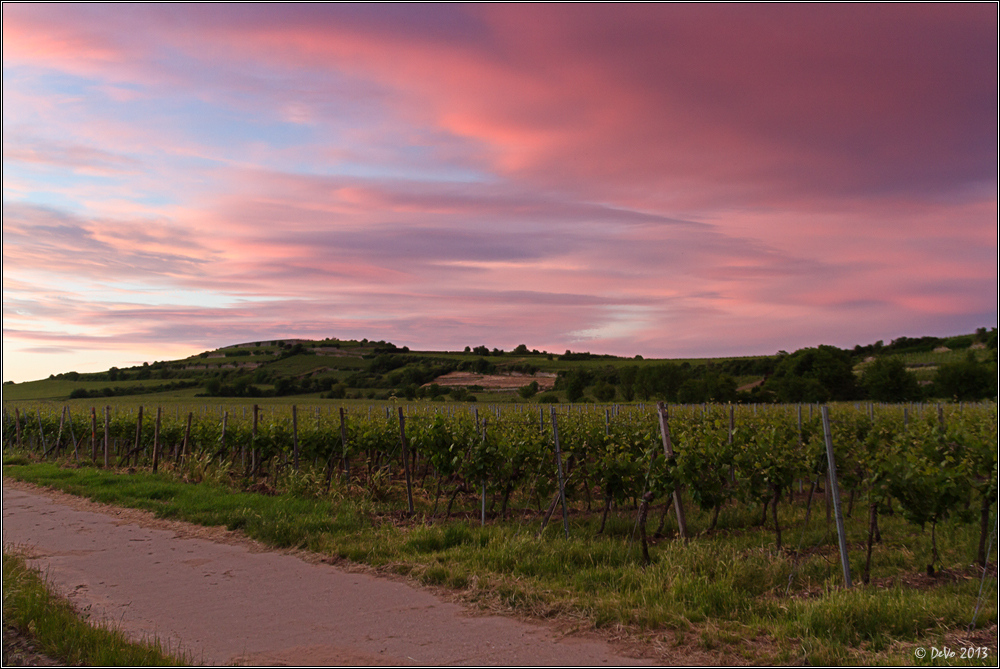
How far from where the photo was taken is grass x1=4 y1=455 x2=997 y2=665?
5035 millimetres

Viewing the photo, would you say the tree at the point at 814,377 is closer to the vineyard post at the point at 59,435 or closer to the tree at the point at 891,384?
the tree at the point at 891,384

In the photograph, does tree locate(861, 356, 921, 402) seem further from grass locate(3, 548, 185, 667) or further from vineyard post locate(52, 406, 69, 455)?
grass locate(3, 548, 185, 667)

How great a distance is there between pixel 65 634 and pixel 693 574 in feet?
17.0

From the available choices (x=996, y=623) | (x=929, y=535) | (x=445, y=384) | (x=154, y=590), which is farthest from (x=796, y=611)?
(x=445, y=384)

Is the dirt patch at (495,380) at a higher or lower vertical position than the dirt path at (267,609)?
higher

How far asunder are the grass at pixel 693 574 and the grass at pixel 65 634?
8.68 feet

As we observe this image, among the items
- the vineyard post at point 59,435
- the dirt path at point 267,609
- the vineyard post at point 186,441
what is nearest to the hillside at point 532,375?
the vineyard post at point 59,435

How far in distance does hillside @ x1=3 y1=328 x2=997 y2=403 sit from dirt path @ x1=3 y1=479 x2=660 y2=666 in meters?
54.8

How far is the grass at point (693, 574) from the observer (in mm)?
5035

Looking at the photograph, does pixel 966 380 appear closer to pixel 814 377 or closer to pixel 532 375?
pixel 814 377

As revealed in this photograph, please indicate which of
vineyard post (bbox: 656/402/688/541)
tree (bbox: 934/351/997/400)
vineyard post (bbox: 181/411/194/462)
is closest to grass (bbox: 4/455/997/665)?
vineyard post (bbox: 656/402/688/541)

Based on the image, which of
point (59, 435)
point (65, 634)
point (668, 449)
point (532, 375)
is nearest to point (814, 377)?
point (532, 375)

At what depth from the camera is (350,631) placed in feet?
18.4

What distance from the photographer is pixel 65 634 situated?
5.30 metres
